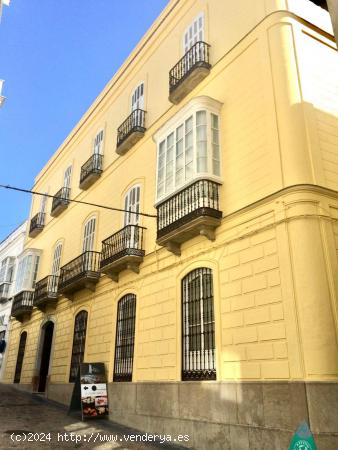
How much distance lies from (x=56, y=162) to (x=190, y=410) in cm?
1645

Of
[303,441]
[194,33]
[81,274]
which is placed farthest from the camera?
[81,274]

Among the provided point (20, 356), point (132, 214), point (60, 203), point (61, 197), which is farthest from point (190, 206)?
point (20, 356)

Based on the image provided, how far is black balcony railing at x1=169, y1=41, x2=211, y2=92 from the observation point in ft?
36.9

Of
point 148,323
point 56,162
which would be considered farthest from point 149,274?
point 56,162

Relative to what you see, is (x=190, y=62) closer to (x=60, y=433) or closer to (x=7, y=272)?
(x=60, y=433)

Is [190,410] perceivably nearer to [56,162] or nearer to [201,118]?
[201,118]

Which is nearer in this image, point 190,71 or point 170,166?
point 170,166

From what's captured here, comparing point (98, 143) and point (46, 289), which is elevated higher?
point (98, 143)

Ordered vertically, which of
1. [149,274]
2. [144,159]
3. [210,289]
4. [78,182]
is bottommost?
[210,289]

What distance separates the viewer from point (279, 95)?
8.61 m

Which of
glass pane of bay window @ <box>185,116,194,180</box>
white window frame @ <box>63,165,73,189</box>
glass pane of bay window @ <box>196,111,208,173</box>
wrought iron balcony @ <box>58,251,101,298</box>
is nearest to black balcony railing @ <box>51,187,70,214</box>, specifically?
white window frame @ <box>63,165,73,189</box>

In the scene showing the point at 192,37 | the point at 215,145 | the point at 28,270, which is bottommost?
the point at 28,270

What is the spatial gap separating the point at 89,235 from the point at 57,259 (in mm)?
3400

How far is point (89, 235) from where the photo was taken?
1586 cm
